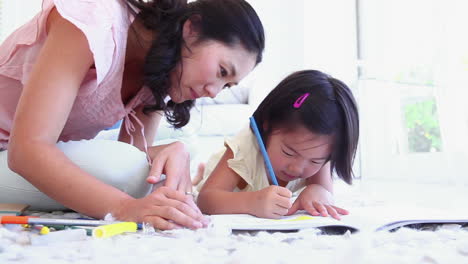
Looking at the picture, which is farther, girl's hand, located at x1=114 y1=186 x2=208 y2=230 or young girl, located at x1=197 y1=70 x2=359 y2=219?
young girl, located at x1=197 y1=70 x2=359 y2=219

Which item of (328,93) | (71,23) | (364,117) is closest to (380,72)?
(364,117)

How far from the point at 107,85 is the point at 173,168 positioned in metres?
0.19

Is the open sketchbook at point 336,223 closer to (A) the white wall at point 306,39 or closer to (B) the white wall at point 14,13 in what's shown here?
(A) the white wall at point 306,39

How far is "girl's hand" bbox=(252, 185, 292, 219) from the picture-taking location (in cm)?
73

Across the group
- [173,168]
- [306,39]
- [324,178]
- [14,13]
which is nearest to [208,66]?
[173,168]

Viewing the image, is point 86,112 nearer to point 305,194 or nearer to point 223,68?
point 223,68

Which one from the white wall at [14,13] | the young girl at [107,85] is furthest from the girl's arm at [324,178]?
the white wall at [14,13]

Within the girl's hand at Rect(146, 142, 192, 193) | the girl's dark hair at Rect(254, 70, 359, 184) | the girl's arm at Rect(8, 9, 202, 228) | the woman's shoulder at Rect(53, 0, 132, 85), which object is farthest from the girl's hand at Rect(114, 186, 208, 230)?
the girl's dark hair at Rect(254, 70, 359, 184)

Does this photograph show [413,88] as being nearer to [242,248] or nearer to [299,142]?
[299,142]

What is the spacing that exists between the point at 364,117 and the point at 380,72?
0.82ft

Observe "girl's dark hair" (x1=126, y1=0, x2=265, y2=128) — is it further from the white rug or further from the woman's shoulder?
the white rug

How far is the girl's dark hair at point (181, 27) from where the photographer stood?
0.84 m

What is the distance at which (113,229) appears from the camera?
532 millimetres

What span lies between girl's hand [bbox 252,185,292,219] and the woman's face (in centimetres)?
22
